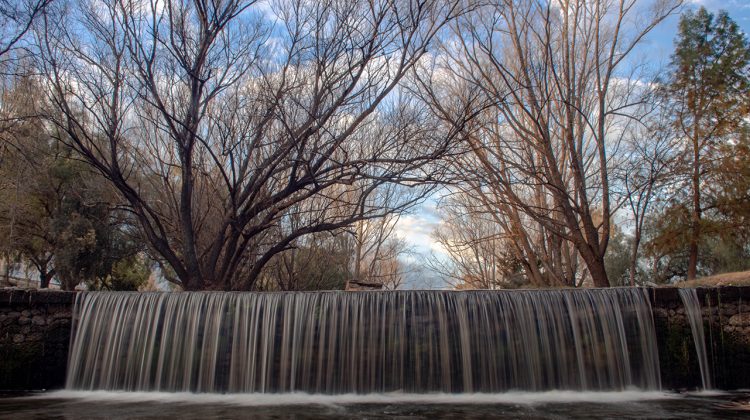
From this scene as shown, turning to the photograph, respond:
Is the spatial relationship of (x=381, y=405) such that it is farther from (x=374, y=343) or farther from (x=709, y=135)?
(x=709, y=135)

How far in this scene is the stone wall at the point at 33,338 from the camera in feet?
33.8

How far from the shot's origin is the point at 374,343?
10.0 meters

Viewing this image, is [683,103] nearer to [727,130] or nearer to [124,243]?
[727,130]

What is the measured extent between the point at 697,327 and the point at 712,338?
0.95 ft

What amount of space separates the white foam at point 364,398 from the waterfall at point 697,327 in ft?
2.91

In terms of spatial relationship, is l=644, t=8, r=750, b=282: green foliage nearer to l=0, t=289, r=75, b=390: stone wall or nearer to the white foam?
the white foam

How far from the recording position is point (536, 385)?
32.0 feet

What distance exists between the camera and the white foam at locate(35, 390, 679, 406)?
8961mm

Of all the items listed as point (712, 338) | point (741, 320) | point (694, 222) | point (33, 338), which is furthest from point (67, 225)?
point (694, 222)

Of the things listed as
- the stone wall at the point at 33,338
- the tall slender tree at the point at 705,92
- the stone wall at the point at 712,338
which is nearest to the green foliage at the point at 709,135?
the tall slender tree at the point at 705,92

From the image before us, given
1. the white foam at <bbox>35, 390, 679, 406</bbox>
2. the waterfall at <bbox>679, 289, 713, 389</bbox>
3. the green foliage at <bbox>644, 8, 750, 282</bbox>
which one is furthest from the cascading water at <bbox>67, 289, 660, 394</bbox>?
the green foliage at <bbox>644, 8, 750, 282</bbox>

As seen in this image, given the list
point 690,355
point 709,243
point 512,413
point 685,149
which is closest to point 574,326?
point 690,355

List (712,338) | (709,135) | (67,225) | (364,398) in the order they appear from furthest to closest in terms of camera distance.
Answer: (67,225) → (709,135) → (712,338) → (364,398)

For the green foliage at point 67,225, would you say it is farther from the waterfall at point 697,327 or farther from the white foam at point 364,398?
the waterfall at point 697,327
